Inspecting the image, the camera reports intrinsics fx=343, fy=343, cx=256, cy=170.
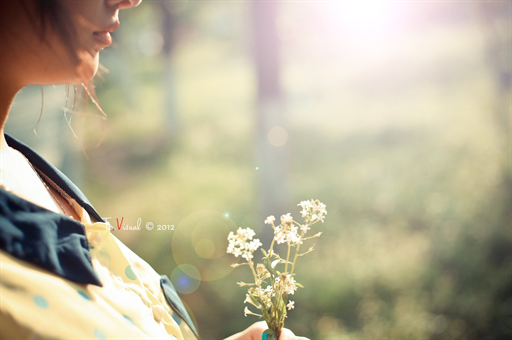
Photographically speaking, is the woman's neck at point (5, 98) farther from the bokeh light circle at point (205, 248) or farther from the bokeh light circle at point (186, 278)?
the bokeh light circle at point (205, 248)

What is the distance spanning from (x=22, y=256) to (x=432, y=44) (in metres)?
17.7

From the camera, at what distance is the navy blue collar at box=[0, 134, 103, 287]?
0.83 m

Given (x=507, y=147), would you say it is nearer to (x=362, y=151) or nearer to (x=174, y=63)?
(x=362, y=151)

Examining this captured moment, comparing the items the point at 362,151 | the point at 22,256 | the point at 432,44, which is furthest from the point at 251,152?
the point at 432,44

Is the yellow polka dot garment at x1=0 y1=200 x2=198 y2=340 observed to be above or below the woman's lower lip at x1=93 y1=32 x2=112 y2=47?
below

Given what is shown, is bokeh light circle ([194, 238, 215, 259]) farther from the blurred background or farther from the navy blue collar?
the navy blue collar

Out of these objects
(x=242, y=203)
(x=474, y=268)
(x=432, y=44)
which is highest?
(x=432, y=44)

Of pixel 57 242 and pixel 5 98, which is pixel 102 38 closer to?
pixel 5 98

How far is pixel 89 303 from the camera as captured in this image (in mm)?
915

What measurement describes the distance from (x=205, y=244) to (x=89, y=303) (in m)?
4.92

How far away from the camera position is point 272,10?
191 inches

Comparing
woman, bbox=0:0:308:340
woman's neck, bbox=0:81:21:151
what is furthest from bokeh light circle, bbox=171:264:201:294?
woman's neck, bbox=0:81:21:151

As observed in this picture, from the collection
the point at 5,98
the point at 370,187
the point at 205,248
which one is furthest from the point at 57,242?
the point at 370,187

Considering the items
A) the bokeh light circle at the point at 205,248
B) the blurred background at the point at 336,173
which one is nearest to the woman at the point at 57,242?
the blurred background at the point at 336,173
